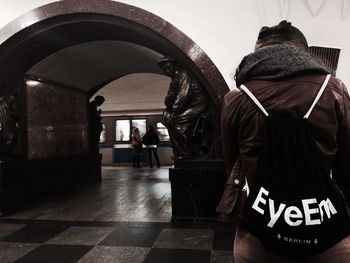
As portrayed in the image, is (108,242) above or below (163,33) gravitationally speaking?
below

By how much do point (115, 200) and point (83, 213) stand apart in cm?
88

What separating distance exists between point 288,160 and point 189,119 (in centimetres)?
283

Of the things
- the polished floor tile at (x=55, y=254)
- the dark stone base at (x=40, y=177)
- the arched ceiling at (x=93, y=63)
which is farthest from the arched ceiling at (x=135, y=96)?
the polished floor tile at (x=55, y=254)

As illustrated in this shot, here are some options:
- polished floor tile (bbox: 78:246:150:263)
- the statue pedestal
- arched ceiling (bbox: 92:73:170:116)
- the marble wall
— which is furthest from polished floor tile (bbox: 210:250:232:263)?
arched ceiling (bbox: 92:73:170:116)

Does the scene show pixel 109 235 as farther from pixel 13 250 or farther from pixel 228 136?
pixel 228 136

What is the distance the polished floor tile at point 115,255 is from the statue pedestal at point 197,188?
869mm

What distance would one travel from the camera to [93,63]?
5.84 meters

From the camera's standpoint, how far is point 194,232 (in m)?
3.39

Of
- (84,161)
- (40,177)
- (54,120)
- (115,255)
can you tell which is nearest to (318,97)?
(115,255)

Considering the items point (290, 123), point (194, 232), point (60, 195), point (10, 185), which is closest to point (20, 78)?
point (10, 185)

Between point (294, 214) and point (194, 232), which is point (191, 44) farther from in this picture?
point (294, 214)

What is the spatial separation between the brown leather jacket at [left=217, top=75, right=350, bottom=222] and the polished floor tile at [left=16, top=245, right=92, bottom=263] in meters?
2.16

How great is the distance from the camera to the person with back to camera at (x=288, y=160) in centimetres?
91

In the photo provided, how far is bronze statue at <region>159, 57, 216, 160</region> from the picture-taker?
373cm
